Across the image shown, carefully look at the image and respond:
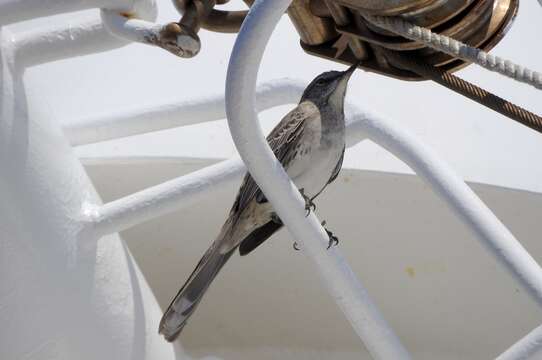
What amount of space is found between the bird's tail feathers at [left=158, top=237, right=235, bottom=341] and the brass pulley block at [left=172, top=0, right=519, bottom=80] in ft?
3.30

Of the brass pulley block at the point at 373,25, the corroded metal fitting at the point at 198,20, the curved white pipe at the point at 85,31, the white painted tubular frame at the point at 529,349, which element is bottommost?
the white painted tubular frame at the point at 529,349

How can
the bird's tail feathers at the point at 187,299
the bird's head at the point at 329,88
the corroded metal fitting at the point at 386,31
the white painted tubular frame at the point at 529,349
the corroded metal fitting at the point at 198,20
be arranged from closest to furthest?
the corroded metal fitting at the point at 386,31 < the corroded metal fitting at the point at 198,20 < the white painted tubular frame at the point at 529,349 < the bird's tail feathers at the point at 187,299 < the bird's head at the point at 329,88

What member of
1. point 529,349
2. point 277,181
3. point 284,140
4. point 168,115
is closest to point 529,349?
point 529,349

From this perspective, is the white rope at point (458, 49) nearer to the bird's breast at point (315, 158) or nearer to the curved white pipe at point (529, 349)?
the curved white pipe at point (529, 349)

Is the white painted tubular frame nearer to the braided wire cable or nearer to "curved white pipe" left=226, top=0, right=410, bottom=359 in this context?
"curved white pipe" left=226, top=0, right=410, bottom=359

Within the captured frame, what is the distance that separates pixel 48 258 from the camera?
2.88 metres

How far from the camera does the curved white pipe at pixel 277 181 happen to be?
91.4 inches

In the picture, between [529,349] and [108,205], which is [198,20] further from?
[529,349]

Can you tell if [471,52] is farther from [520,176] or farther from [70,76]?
[70,76]

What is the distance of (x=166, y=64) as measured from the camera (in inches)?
179

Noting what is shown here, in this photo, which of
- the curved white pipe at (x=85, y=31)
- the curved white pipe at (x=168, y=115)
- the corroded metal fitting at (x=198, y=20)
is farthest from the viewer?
the curved white pipe at (x=168, y=115)

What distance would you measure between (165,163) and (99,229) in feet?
4.27

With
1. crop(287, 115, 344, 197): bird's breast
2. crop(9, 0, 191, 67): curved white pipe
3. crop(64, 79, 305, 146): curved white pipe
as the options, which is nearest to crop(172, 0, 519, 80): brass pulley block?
crop(9, 0, 191, 67): curved white pipe

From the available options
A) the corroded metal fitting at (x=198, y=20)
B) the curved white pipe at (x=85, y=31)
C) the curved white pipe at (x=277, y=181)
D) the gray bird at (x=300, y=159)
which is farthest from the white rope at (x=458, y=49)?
the gray bird at (x=300, y=159)
